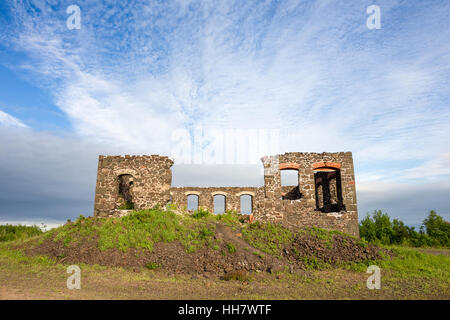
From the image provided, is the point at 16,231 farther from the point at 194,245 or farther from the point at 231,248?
the point at 231,248

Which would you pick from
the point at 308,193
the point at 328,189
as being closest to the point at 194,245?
the point at 308,193

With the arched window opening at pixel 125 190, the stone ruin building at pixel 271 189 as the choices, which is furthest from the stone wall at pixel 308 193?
the arched window opening at pixel 125 190

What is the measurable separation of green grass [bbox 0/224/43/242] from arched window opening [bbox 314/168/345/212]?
18.1m

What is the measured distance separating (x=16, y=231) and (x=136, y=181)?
362 inches

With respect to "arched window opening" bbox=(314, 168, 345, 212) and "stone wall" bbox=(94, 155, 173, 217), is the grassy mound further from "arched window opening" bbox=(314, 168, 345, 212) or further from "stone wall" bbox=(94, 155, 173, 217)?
"arched window opening" bbox=(314, 168, 345, 212)

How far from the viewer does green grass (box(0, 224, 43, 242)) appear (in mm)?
15516

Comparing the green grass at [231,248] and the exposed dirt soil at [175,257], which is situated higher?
the green grass at [231,248]

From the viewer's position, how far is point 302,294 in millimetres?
6328

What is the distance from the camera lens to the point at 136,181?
14211 mm

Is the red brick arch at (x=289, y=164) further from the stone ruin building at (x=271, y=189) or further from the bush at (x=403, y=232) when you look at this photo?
the bush at (x=403, y=232)

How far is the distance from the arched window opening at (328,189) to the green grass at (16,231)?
713 inches

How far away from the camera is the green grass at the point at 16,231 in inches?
611
